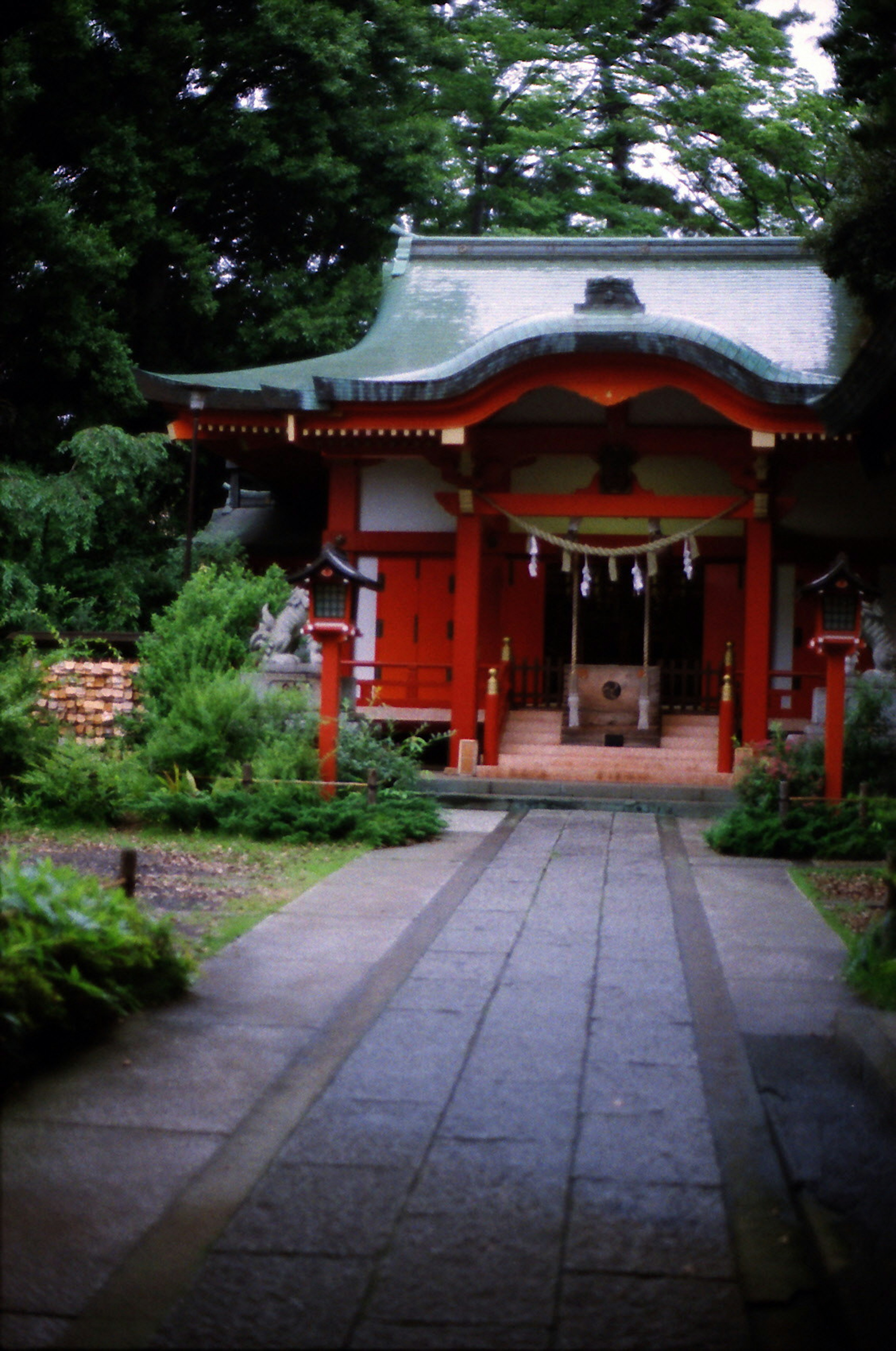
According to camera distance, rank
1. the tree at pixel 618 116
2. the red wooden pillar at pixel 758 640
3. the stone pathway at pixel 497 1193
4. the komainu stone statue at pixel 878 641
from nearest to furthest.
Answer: the stone pathway at pixel 497 1193 < the komainu stone statue at pixel 878 641 < the red wooden pillar at pixel 758 640 < the tree at pixel 618 116

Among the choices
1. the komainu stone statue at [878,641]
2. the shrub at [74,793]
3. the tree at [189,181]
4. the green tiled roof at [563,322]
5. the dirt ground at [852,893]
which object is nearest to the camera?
the dirt ground at [852,893]

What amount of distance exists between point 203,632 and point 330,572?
2.40m

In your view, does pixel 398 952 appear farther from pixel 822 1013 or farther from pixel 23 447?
pixel 23 447

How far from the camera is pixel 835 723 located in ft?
37.2

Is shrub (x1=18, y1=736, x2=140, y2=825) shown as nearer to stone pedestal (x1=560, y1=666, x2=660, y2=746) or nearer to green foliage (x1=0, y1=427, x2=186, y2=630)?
green foliage (x1=0, y1=427, x2=186, y2=630)

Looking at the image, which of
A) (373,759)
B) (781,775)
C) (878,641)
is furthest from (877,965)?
(878,641)

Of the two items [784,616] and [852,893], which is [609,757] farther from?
[852,893]

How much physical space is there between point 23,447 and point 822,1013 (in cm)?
1686

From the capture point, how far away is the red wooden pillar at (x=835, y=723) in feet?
36.9

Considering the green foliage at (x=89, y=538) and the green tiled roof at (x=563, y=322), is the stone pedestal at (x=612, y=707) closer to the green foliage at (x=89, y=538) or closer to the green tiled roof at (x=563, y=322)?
the green tiled roof at (x=563, y=322)

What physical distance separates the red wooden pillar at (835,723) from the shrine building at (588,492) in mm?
1889

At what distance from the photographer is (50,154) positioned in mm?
19672

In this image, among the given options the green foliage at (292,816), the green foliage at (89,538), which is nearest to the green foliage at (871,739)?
the green foliage at (292,816)

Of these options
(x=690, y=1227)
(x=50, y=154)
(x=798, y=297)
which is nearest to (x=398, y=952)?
(x=690, y=1227)
